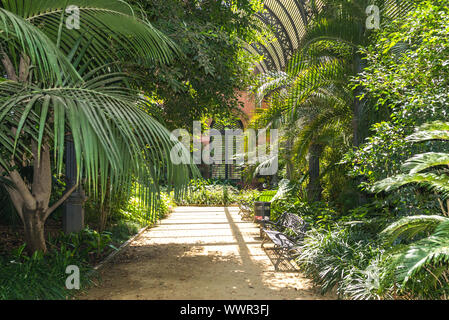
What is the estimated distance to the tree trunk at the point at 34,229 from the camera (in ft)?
16.4

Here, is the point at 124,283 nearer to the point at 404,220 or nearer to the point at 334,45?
the point at 404,220

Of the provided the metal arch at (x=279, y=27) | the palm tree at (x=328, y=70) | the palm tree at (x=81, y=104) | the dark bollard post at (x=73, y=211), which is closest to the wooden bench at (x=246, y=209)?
the palm tree at (x=328, y=70)

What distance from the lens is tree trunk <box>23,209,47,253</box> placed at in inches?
197

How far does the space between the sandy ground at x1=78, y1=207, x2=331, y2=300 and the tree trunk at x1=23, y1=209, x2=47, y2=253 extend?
1.02 meters

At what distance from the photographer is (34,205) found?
195 inches

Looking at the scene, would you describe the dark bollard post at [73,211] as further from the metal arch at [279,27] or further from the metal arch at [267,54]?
the metal arch at [267,54]

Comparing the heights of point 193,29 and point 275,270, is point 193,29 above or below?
above

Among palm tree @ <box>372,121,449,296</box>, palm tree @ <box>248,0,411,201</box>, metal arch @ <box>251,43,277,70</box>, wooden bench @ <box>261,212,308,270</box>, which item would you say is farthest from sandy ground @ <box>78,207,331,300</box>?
metal arch @ <box>251,43,277,70</box>

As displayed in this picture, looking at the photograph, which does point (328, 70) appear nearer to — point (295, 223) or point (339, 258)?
point (295, 223)

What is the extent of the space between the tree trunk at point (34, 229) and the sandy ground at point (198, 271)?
1.02 metres

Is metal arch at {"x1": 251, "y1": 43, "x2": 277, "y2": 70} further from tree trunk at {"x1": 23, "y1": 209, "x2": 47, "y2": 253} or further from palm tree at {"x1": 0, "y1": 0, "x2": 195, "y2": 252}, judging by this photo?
palm tree at {"x1": 0, "y1": 0, "x2": 195, "y2": 252}

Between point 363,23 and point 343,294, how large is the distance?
188 inches

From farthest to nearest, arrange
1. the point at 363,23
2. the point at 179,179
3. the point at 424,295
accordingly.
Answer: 1. the point at 363,23
2. the point at 424,295
3. the point at 179,179
